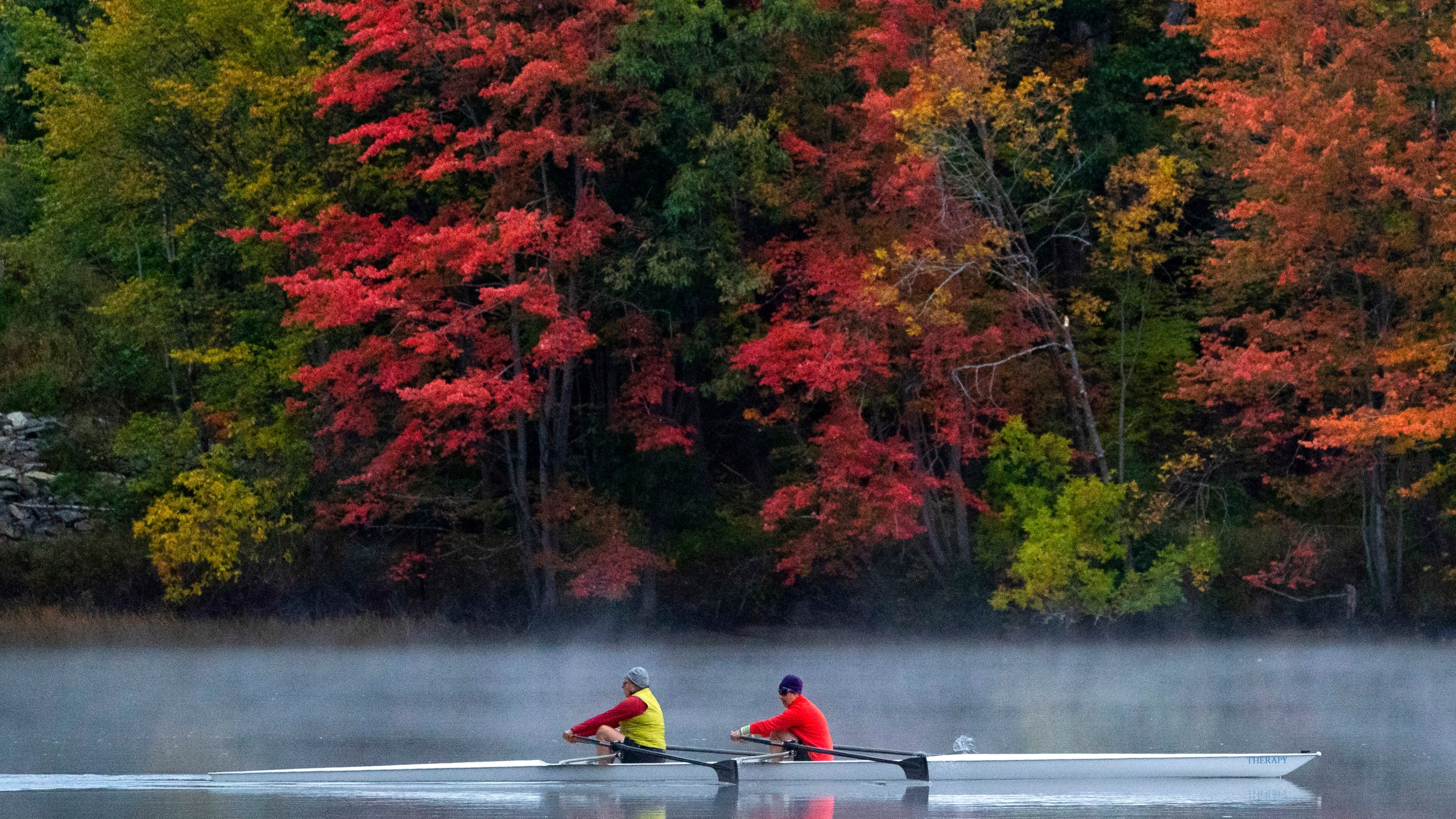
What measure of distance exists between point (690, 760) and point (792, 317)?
44.2 feet

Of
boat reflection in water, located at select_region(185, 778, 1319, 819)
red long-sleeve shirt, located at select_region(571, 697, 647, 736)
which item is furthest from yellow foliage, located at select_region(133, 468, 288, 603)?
red long-sleeve shirt, located at select_region(571, 697, 647, 736)

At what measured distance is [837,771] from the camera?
14.7 meters

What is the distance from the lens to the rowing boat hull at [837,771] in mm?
14672

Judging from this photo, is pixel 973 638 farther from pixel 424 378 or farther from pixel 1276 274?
pixel 424 378

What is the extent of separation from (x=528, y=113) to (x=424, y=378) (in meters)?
4.47

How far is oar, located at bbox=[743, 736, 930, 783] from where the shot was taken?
1463 cm

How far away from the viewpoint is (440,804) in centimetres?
1370

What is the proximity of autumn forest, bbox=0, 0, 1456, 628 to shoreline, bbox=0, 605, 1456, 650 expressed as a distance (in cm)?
27

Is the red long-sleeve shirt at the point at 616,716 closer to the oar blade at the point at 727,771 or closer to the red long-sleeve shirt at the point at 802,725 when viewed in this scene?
the oar blade at the point at 727,771

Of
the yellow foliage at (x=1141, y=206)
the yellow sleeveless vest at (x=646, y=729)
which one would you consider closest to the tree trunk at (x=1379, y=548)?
the yellow foliage at (x=1141, y=206)

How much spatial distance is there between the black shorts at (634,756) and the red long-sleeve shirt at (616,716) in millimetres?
206

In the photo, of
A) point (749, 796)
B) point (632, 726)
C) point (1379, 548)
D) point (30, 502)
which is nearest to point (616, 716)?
point (632, 726)

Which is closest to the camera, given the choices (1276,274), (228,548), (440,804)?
(440,804)

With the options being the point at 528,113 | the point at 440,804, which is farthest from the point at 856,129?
the point at 440,804
